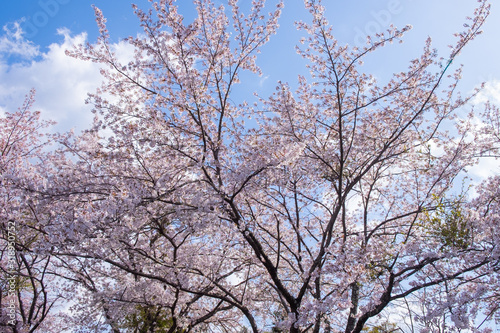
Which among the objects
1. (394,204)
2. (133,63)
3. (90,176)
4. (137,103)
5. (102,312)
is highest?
(133,63)

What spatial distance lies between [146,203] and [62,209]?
1950 millimetres

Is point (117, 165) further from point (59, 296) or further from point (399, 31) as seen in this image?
point (399, 31)

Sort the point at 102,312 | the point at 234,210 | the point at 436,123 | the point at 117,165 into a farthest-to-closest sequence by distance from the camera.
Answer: the point at 102,312
the point at 436,123
the point at 117,165
the point at 234,210

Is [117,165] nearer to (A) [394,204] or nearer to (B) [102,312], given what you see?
(B) [102,312]

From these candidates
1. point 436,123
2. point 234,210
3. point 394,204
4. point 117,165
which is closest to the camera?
point 234,210

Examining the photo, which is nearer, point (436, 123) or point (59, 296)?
point (436, 123)

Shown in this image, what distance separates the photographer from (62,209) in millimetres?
6277

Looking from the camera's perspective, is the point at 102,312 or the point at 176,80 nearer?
the point at 176,80

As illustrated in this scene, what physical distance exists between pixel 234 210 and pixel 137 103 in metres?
2.99

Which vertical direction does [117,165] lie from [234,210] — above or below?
above

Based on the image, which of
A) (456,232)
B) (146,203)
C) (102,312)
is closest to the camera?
(456,232)

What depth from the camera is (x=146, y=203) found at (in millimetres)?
5609

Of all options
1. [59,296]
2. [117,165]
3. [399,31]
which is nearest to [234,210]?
[117,165]

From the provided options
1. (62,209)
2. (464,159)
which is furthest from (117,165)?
(464,159)
